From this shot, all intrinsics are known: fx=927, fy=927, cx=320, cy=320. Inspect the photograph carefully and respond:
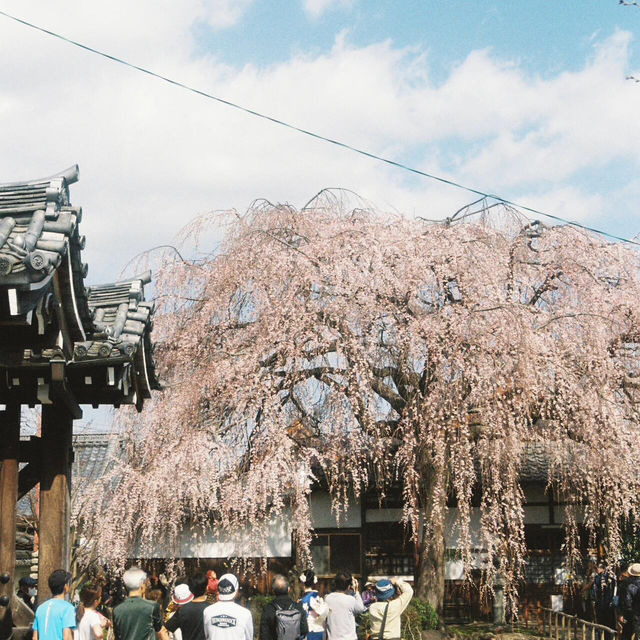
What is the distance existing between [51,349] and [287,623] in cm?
345

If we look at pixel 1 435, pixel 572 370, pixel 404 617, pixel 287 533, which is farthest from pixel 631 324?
pixel 1 435

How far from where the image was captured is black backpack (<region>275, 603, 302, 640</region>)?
318 inches

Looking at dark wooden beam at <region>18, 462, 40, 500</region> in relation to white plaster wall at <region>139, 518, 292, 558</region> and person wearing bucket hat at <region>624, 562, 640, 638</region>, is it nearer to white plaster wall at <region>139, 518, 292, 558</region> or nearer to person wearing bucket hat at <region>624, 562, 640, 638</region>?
person wearing bucket hat at <region>624, 562, 640, 638</region>

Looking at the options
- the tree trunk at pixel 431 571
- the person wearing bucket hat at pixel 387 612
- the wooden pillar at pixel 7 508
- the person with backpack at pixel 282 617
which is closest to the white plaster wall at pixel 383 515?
the tree trunk at pixel 431 571

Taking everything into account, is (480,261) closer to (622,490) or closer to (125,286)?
(622,490)

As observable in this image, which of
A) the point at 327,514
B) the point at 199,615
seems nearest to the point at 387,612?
the point at 199,615

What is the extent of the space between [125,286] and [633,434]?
8.06 metres

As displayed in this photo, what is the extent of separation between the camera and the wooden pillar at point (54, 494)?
24.1 ft

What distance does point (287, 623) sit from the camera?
809 cm

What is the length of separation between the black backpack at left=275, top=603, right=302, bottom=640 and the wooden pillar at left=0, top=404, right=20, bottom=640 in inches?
92.3

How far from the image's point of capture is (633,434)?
13086 millimetres

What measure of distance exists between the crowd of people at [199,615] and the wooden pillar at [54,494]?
331mm

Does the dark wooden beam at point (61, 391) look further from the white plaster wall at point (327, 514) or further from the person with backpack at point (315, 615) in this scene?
the white plaster wall at point (327, 514)

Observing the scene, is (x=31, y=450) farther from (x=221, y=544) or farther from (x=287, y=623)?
(x=221, y=544)
